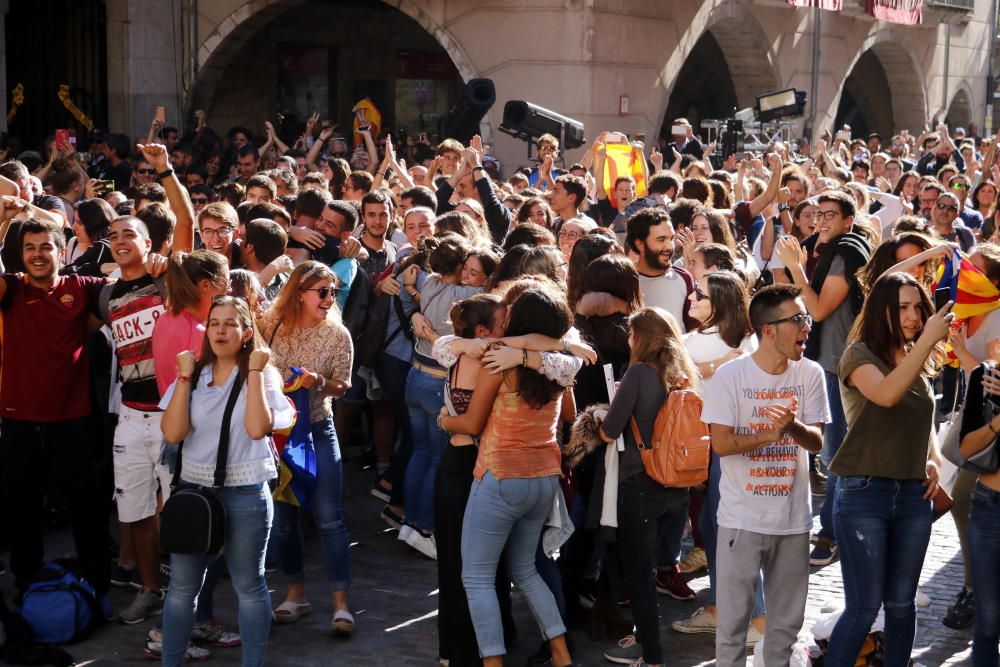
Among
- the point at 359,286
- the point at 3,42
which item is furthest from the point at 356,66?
the point at 359,286

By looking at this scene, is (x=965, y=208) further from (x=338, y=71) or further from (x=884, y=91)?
(x=884, y=91)

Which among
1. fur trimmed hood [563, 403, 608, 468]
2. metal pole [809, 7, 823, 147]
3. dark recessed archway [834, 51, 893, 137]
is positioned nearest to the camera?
fur trimmed hood [563, 403, 608, 468]

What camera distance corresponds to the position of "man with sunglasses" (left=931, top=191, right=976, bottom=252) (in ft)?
33.1

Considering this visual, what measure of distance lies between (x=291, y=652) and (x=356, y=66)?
20.6 m

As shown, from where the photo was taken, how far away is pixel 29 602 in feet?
19.0

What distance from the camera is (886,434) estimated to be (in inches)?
190

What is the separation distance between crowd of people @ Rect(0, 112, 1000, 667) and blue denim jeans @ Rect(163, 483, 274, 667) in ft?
0.03

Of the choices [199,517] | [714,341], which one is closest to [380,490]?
[714,341]

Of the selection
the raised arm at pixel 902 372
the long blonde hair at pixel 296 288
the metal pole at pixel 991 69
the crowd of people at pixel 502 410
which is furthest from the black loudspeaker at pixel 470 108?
the metal pole at pixel 991 69

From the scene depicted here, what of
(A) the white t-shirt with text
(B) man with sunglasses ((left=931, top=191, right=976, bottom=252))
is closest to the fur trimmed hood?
(A) the white t-shirt with text

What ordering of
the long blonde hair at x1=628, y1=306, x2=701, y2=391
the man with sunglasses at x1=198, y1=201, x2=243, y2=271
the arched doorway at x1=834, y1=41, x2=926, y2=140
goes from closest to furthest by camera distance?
1. the long blonde hair at x1=628, y1=306, x2=701, y2=391
2. the man with sunglasses at x1=198, y1=201, x2=243, y2=271
3. the arched doorway at x1=834, y1=41, x2=926, y2=140

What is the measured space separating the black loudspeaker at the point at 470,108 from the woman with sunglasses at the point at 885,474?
1021 centimetres

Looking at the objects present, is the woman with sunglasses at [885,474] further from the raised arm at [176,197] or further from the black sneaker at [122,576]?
the raised arm at [176,197]

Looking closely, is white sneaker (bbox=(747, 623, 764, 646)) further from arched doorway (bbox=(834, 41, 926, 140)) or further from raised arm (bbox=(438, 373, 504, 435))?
arched doorway (bbox=(834, 41, 926, 140))
